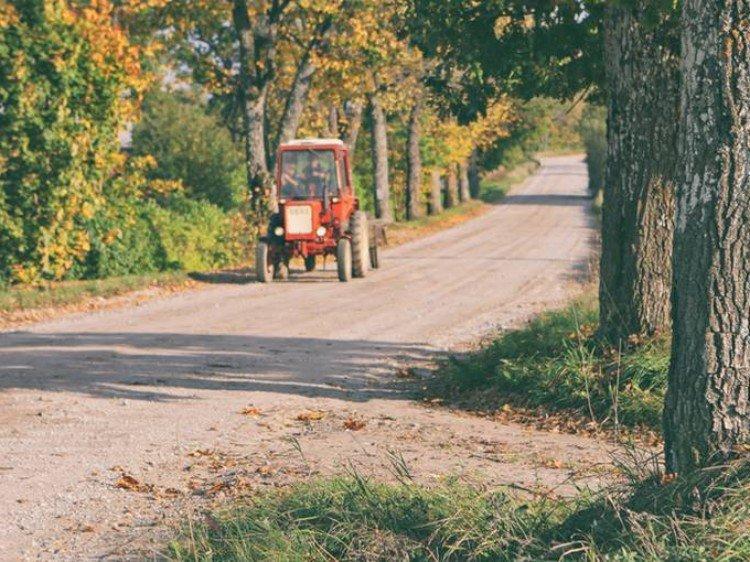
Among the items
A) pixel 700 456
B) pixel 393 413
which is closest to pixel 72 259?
pixel 393 413

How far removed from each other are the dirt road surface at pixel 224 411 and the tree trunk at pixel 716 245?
1213mm

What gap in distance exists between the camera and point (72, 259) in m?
20.3

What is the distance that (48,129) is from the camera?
19.2 metres

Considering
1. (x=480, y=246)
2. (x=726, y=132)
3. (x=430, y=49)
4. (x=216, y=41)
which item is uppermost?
(x=216, y=41)

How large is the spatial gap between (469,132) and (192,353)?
38583 millimetres

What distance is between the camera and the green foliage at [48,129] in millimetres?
18906

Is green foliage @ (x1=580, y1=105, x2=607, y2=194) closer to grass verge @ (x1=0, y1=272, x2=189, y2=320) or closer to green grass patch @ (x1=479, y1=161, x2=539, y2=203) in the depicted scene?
green grass patch @ (x1=479, y1=161, x2=539, y2=203)

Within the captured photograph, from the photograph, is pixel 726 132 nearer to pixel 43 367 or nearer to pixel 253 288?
pixel 43 367

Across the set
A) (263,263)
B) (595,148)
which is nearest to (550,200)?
(595,148)

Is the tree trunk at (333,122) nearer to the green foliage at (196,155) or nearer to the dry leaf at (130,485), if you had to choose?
the green foliage at (196,155)

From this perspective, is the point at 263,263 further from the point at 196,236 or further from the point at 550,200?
the point at 550,200

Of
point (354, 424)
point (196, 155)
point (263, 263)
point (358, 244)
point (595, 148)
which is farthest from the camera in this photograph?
point (595, 148)

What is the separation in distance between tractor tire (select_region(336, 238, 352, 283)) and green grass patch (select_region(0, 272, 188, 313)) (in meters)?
3.01

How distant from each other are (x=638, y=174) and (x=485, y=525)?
5.57 meters
